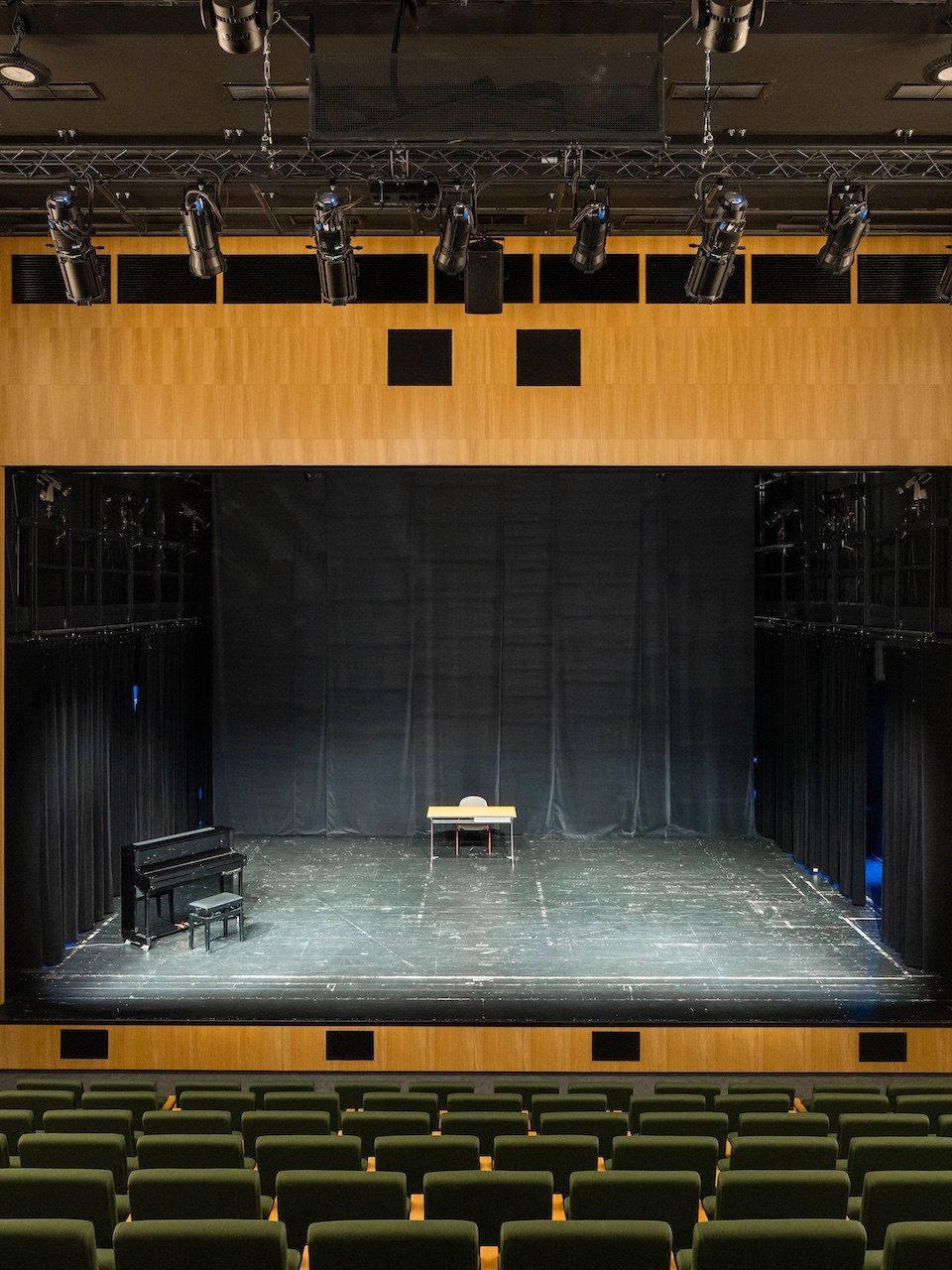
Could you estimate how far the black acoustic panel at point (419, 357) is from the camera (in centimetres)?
903

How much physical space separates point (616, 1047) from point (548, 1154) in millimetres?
4033

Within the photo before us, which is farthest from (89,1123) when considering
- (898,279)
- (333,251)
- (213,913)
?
(898,279)

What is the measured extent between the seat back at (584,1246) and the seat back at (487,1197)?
0.77 meters

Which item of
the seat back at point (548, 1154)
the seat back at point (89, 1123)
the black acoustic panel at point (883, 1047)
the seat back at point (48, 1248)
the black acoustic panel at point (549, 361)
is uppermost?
the black acoustic panel at point (549, 361)

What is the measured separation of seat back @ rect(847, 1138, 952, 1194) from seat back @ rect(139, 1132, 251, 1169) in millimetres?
2598

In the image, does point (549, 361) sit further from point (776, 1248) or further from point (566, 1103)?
point (776, 1248)

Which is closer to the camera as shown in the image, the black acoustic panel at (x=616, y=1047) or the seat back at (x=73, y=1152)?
the seat back at (x=73, y=1152)

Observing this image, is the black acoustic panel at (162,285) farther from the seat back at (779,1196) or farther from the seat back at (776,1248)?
the seat back at (776,1248)

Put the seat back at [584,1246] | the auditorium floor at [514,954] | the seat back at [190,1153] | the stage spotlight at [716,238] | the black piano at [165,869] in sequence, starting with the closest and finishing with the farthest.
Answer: the seat back at [584,1246] → the seat back at [190,1153] → the stage spotlight at [716,238] → the auditorium floor at [514,954] → the black piano at [165,869]

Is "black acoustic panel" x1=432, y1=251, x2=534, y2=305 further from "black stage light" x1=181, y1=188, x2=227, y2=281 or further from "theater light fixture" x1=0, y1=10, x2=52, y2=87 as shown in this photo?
"theater light fixture" x1=0, y1=10, x2=52, y2=87

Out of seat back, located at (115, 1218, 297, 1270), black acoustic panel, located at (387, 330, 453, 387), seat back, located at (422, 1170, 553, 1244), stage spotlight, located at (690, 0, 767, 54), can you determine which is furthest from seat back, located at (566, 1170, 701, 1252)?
black acoustic panel, located at (387, 330, 453, 387)

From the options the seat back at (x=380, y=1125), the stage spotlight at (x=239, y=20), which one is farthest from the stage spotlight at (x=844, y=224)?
the seat back at (x=380, y=1125)

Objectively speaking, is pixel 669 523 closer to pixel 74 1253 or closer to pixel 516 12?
pixel 516 12

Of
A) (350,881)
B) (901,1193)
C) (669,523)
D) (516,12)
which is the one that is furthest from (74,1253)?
(669,523)
